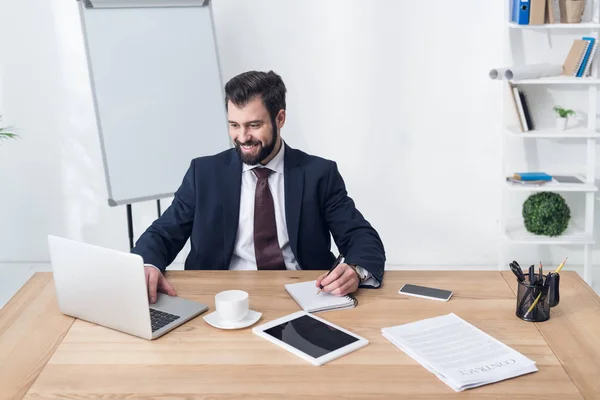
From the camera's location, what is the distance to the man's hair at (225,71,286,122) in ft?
6.89

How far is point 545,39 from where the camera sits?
3.75 meters

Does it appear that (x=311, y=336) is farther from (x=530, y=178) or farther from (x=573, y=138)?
(x=573, y=138)

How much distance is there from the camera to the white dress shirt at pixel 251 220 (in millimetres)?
2182

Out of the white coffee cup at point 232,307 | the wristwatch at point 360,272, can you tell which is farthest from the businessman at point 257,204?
the white coffee cup at point 232,307

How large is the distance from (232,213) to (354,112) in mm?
1854

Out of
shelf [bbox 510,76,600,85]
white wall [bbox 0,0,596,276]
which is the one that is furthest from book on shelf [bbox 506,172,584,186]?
shelf [bbox 510,76,600,85]

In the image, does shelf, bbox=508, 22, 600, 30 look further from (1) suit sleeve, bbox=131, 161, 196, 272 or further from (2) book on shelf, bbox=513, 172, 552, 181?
(1) suit sleeve, bbox=131, 161, 196, 272

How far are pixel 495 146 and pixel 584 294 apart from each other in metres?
2.18

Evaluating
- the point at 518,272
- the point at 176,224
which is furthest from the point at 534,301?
the point at 176,224

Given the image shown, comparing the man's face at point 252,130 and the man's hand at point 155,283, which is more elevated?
the man's face at point 252,130

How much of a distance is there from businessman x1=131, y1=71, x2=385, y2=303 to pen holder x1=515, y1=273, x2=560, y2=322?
0.55 meters

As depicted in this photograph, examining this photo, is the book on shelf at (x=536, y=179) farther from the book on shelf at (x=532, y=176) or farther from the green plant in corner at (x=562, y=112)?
the green plant in corner at (x=562, y=112)

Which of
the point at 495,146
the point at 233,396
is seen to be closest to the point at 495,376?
the point at 233,396

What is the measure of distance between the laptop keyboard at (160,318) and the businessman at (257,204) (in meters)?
0.44
